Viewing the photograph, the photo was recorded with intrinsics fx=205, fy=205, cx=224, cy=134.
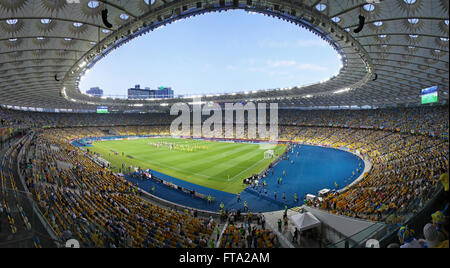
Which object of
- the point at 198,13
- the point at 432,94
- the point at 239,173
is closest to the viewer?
the point at 432,94

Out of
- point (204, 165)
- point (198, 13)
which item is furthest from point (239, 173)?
point (198, 13)

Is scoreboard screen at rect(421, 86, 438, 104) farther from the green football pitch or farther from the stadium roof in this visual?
the green football pitch

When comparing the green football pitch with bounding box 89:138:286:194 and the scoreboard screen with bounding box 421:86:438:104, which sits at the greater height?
the scoreboard screen with bounding box 421:86:438:104

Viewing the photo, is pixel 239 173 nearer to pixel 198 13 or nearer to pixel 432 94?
pixel 198 13

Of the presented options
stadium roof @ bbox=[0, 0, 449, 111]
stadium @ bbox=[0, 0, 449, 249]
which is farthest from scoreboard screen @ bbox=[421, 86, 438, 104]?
stadium roof @ bbox=[0, 0, 449, 111]

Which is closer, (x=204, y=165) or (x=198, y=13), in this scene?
(x=198, y=13)

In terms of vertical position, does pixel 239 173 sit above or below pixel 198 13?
below

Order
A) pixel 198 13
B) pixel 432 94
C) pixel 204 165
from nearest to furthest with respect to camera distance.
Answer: pixel 432 94 → pixel 198 13 → pixel 204 165

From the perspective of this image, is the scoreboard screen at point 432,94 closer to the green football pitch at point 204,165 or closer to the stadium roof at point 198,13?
the stadium roof at point 198,13

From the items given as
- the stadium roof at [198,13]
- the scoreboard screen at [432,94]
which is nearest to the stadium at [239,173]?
the stadium roof at [198,13]

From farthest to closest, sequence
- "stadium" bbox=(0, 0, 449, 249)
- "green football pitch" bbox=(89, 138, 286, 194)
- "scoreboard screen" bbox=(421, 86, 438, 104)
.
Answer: "green football pitch" bbox=(89, 138, 286, 194)
"scoreboard screen" bbox=(421, 86, 438, 104)
"stadium" bbox=(0, 0, 449, 249)

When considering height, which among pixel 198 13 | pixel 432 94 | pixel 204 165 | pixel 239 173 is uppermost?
pixel 198 13

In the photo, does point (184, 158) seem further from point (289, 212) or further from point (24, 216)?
point (24, 216)

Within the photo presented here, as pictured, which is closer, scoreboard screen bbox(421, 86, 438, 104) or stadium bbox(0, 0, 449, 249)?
stadium bbox(0, 0, 449, 249)
